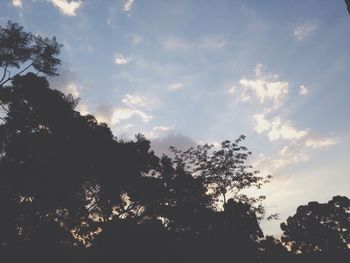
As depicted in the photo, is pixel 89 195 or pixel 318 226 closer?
pixel 89 195

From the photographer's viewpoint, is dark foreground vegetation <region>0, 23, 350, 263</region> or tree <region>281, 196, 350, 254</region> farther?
tree <region>281, 196, 350, 254</region>

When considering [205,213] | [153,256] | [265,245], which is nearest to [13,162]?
[153,256]

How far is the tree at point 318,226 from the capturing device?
4600 cm

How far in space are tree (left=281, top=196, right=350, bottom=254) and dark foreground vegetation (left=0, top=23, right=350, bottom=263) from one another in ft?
60.3

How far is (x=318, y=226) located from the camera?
1832 inches

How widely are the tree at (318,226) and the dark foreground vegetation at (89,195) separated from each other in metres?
18.4

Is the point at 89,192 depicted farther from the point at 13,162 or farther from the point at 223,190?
the point at 223,190

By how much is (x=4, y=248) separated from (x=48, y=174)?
5.08 meters

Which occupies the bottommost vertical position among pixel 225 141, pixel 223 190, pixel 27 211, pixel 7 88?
pixel 27 211

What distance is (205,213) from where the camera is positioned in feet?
99.6

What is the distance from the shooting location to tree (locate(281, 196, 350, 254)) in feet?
151

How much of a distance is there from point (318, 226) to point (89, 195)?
112 ft

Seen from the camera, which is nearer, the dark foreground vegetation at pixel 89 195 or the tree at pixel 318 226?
the dark foreground vegetation at pixel 89 195

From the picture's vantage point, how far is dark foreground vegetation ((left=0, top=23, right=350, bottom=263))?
67.7ft
